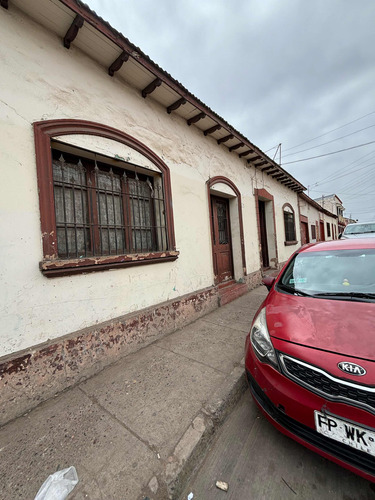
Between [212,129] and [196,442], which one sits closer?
[196,442]

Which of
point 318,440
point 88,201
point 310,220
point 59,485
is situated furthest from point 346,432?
point 310,220

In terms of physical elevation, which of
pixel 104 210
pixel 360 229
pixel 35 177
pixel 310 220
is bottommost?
pixel 360 229

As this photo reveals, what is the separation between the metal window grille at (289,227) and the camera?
30.6 ft

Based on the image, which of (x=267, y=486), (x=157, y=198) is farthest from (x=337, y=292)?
(x=157, y=198)

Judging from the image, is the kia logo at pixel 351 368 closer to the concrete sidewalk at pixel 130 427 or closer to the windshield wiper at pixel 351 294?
the windshield wiper at pixel 351 294

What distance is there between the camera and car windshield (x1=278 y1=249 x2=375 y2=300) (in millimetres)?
1952

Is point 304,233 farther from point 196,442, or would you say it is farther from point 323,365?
point 196,442

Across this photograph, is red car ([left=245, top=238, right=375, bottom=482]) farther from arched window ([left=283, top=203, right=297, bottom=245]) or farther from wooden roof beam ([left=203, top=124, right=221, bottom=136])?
arched window ([left=283, top=203, right=297, bottom=245])

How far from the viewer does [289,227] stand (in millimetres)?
9602

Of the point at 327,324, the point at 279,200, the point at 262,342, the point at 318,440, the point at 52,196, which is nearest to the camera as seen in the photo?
the point at 318,440

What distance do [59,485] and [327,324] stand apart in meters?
2.18

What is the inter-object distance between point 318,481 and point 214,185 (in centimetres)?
476

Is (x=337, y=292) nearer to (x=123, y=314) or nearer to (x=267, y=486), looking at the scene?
(x=267, y=486)

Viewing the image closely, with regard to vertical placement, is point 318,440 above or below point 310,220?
below
